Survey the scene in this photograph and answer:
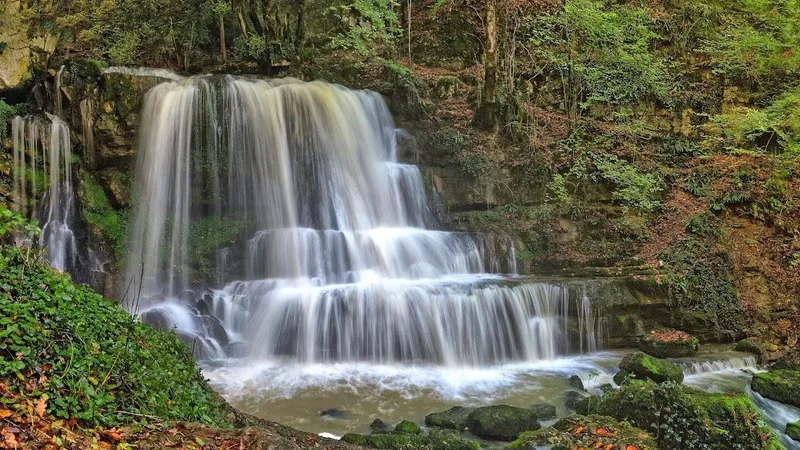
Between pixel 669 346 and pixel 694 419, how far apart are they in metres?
4.96

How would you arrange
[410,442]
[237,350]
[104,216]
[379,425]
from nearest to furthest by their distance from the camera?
[410,442] < [379,425] < [237,350] < [104,216]

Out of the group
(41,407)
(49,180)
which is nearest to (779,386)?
(41,407)

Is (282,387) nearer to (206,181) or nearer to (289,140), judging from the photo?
(206,181)

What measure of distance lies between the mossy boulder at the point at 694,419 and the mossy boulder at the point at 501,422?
1183mm

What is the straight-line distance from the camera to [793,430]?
22.8ft

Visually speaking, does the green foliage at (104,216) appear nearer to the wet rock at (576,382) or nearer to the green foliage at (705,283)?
the wet rock at (576,382)

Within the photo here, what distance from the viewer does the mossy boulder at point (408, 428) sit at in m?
6.37

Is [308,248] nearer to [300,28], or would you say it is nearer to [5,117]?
[5,117]

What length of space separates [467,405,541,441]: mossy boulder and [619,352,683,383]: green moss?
7.83 ft

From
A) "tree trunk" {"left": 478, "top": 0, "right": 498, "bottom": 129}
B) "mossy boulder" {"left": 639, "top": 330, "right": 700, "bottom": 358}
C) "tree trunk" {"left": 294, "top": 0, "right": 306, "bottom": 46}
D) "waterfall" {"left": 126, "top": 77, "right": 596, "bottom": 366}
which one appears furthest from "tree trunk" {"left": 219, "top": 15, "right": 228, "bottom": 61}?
"mossy boulder" {"left": 639, "top": 330, "right": 700, "bottom": 358}

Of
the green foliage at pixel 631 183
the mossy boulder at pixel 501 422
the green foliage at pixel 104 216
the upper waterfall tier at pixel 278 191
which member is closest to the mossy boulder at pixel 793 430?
the mossy boulder at pixel 501 422

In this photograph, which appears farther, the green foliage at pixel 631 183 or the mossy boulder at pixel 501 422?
the green foliage at pixel 631 183

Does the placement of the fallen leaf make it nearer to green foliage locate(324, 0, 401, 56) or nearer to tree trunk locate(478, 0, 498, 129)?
tree trunk locate(478, 0, 498, 129)

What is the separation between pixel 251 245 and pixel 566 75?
11.1m
